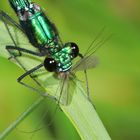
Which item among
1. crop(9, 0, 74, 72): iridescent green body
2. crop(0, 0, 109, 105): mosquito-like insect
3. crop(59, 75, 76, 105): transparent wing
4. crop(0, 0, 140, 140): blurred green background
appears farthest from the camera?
crop(0, 0, 140, 140): blurred green background

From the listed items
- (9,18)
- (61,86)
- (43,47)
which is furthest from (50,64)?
(9,18)

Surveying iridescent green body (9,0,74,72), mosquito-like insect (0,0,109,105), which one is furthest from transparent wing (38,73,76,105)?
iridescent green body (9,0,74,72)

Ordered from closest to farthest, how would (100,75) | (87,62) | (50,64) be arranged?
(50,64)
(87,62)
(100,75)

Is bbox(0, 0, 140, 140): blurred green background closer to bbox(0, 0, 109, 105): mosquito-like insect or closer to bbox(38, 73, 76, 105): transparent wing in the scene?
bbox(0, 0, 109, 105): mosquito-like insect

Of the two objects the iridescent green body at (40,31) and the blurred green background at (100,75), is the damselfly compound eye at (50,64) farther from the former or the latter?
the blurred green background at (100,75)

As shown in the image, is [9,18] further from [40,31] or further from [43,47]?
[43,47]

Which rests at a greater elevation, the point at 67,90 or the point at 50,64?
the point at 50,64

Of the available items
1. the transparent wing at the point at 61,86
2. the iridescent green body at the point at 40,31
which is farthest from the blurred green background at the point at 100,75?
the transparent wing at the point at 61,86
